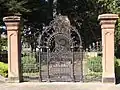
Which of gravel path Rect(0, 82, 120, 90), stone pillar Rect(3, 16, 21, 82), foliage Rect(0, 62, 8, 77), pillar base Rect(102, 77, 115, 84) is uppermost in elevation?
stone pillar Rect(3, 16, 21, 82)

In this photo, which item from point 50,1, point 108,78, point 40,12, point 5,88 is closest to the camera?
point 5,88

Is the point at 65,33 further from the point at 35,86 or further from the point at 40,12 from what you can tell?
the point at 40,12

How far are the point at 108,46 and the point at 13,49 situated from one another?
4123mm

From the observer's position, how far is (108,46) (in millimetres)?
16359

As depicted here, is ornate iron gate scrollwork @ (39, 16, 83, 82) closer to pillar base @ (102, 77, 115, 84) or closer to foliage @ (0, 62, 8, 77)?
pillar base @ (102, 77, 115, 84)

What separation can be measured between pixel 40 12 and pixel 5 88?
18.1 metres

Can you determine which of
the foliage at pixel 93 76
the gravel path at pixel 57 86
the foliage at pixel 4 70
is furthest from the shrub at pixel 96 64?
the foliage at pixel 4 70

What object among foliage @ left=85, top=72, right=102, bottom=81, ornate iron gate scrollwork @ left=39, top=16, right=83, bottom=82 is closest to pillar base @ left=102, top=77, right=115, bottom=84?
foliage @ left=85, top=72, right=102, bottom=81

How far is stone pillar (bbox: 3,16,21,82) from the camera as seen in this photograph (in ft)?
54.6

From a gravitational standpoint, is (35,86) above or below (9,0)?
below

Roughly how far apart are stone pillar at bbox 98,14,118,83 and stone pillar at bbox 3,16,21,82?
3689 mm

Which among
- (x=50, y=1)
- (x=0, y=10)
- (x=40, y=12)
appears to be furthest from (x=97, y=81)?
(x=50, y=1)

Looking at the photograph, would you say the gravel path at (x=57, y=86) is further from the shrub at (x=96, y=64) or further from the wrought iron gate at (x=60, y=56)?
the shrub at (x=96, y=64)

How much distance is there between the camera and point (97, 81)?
16891mm
